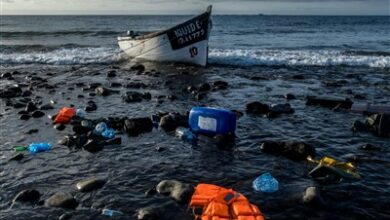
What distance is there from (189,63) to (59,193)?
58.6 ft

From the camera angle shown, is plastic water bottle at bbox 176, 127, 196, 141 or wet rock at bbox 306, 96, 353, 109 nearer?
plastic water bottle at bbox 176, 127, 196, 141

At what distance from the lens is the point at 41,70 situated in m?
25.3

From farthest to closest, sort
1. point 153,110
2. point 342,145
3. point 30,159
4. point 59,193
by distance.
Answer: point 153,110 → point 342,145 → point 30,159 → point 59,193

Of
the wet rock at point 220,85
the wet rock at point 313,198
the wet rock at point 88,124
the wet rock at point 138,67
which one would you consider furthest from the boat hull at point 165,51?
the wet rock at point 313,198

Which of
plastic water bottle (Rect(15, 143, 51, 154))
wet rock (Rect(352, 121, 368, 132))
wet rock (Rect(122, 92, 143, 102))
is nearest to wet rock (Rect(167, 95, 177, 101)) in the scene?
wet rock (Rect(122, 92, 143, 102))

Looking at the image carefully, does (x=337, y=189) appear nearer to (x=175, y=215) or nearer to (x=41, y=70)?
(x=175, y=215)

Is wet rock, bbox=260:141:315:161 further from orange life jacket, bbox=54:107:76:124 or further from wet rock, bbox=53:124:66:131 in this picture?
orange life jacket, bbox=54:107:76:124

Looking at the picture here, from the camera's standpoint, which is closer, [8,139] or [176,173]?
[176,173]

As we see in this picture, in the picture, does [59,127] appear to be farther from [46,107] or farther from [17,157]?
[46,107]

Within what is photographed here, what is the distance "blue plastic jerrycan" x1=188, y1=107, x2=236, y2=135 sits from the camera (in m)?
10.8

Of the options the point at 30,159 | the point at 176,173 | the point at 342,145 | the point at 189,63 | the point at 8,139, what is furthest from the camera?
the point at 189,63

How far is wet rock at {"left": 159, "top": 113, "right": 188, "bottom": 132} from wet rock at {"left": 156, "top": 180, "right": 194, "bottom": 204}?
373 centimetres

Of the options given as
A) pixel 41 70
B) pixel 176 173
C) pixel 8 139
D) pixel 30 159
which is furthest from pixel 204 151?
pixel 41 70

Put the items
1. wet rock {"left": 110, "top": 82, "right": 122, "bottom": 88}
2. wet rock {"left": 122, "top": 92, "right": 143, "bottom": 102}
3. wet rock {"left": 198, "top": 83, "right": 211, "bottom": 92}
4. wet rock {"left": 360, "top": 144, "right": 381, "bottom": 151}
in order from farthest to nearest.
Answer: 1. wet rock {"left": 110, "top": 82, "right": 122, "bottom": 88}
2. wet rock {"left": 198, "top": 83, "right": 211, "bottom": 92}
3. wet rock {"left": 122, "top": 92, "right": 143, "bottom": 102}
4. wet rock {"left": 360, "top": 144, "right": 381, "bottom": 151}
